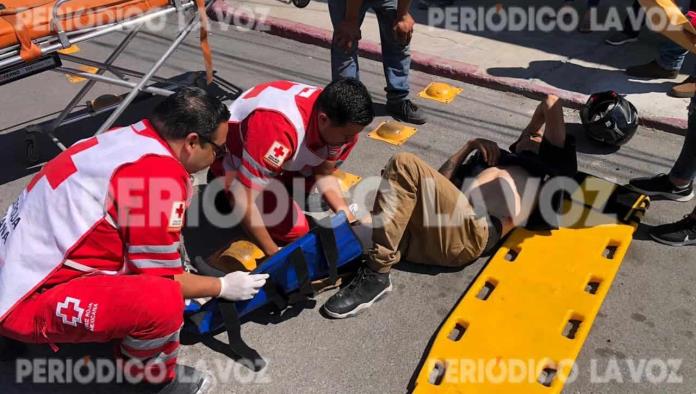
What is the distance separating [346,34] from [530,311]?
8.20ft

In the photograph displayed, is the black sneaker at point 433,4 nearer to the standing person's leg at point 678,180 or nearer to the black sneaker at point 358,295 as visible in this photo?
the standing person's leg at point 678,180

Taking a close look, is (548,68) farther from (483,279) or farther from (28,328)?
(28,328)

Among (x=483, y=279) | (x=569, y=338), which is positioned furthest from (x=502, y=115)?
(x=569, y=338)

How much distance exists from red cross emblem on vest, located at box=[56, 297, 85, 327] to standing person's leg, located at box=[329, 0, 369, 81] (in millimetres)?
3010

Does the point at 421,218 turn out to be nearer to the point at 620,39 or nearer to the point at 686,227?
the point at 686,227

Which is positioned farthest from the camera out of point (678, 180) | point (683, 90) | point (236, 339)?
point (683, 90)

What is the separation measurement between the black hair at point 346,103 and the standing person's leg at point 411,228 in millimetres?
323

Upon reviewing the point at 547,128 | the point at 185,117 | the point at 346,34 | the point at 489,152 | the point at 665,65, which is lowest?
the point at 665,65

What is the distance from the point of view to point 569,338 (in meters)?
3.07

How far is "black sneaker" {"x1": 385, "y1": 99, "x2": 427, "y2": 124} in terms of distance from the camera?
517 cm

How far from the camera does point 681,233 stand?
12.3ft

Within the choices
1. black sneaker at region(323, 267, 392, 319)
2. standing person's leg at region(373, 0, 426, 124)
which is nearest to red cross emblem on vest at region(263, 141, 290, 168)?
black sneaker at region(323, 267, 392, 319)

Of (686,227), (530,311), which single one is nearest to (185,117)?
(530,311)

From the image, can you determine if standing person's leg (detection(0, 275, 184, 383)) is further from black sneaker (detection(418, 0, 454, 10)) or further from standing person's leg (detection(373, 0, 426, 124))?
black sneaker (detection(418, 0, 454, 10))
